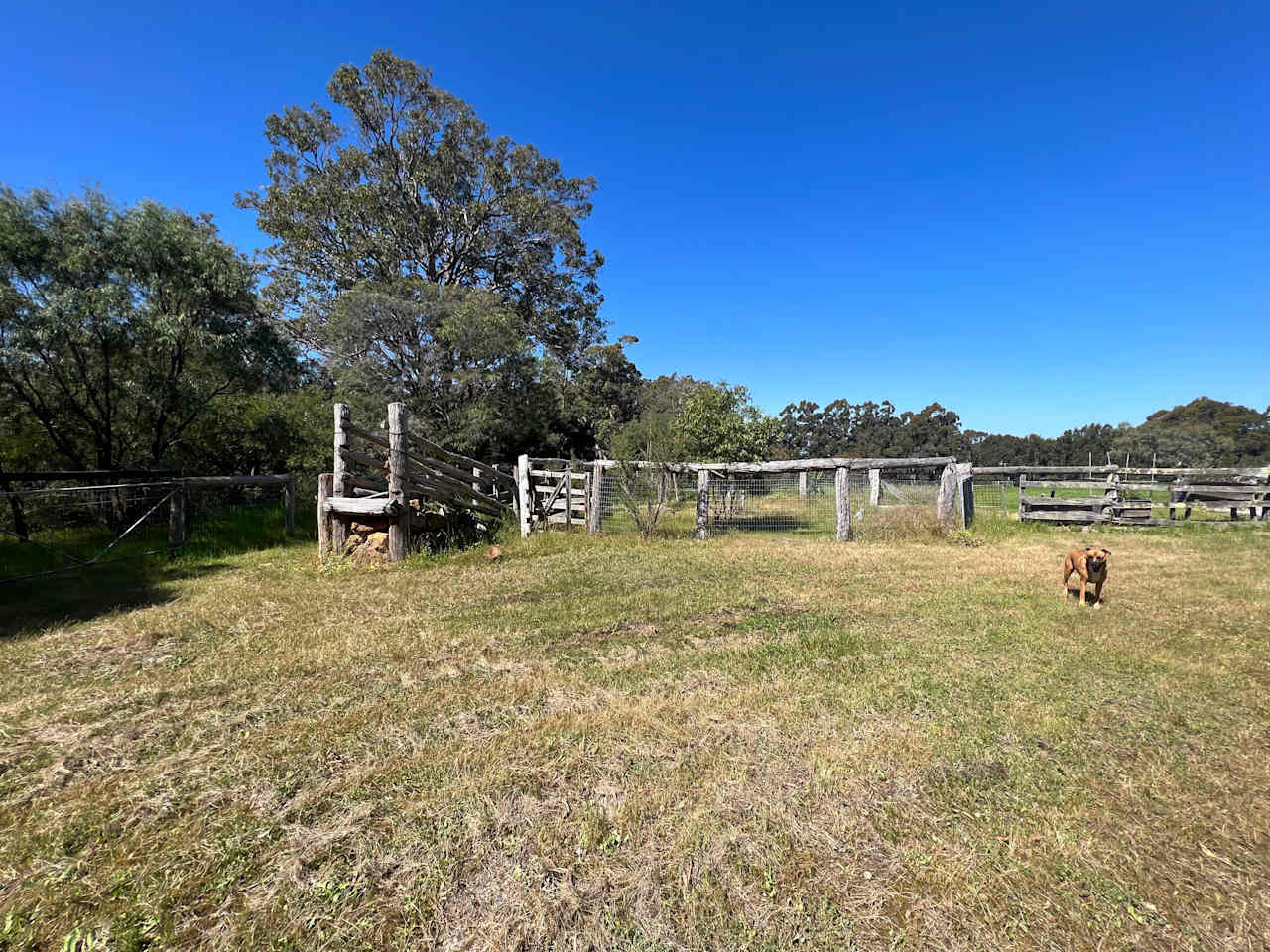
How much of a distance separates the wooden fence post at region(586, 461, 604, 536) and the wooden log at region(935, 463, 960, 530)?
24.3ft

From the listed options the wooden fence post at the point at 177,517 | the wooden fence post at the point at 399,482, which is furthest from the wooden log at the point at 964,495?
the wooden fence post at the point at 177,517

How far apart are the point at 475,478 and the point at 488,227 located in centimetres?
1512

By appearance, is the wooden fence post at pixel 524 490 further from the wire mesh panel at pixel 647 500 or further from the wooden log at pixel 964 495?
the wooden log at pixel 964 495

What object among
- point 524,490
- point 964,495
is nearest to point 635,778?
point 524,490

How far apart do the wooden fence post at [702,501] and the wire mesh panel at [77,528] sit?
9247 millimetres

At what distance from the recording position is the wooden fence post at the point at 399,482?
7.73 meters

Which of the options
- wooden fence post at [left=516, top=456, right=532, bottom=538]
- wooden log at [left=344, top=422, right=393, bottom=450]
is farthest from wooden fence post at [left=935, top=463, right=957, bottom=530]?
wooden log at [left=344, top=422, right=393, bottom=450]

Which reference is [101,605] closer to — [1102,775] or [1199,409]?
[1102,775]

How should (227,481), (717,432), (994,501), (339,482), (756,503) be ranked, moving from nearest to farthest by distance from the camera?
1. (339,482)
2. (227,481)
3. (756,503)
4. (994,501)
5. (717,432)

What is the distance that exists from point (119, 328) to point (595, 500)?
9125 millimetres

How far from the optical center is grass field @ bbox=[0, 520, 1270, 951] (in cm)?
182

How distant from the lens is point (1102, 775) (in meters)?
2.63

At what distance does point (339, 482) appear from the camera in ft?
26.2

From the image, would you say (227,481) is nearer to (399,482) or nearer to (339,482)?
(339,482)
